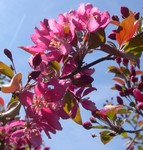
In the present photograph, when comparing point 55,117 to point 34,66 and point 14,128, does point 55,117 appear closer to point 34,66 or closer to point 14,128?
point 34,66

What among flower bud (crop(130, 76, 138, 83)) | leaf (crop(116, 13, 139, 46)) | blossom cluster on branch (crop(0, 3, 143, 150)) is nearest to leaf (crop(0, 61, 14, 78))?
blossom cluster on branch (crop(0, 3, 143, 150))

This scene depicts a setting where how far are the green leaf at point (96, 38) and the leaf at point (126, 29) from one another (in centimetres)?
15

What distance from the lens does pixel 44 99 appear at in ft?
5.28

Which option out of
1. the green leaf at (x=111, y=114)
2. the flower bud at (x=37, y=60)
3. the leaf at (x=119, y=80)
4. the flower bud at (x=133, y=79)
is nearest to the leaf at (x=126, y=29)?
the flower bud at (x=37, y=60)

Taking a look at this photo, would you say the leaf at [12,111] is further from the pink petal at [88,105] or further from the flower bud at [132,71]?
the flower bud at [132,71]

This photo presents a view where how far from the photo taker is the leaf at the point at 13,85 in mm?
1483

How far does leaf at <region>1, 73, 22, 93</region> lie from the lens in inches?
Result: 58.4

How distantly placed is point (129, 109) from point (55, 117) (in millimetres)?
2008

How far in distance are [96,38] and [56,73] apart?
0.27 m

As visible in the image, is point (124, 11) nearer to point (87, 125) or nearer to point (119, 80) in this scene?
point (87, 125)

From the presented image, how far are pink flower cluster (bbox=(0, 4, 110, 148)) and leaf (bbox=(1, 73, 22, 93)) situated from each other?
0.13 feet

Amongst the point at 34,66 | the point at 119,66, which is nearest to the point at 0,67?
the point at 34,66

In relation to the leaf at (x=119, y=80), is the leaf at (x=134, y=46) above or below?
below

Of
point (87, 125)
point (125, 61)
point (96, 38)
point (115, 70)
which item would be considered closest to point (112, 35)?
point (96, 38)
